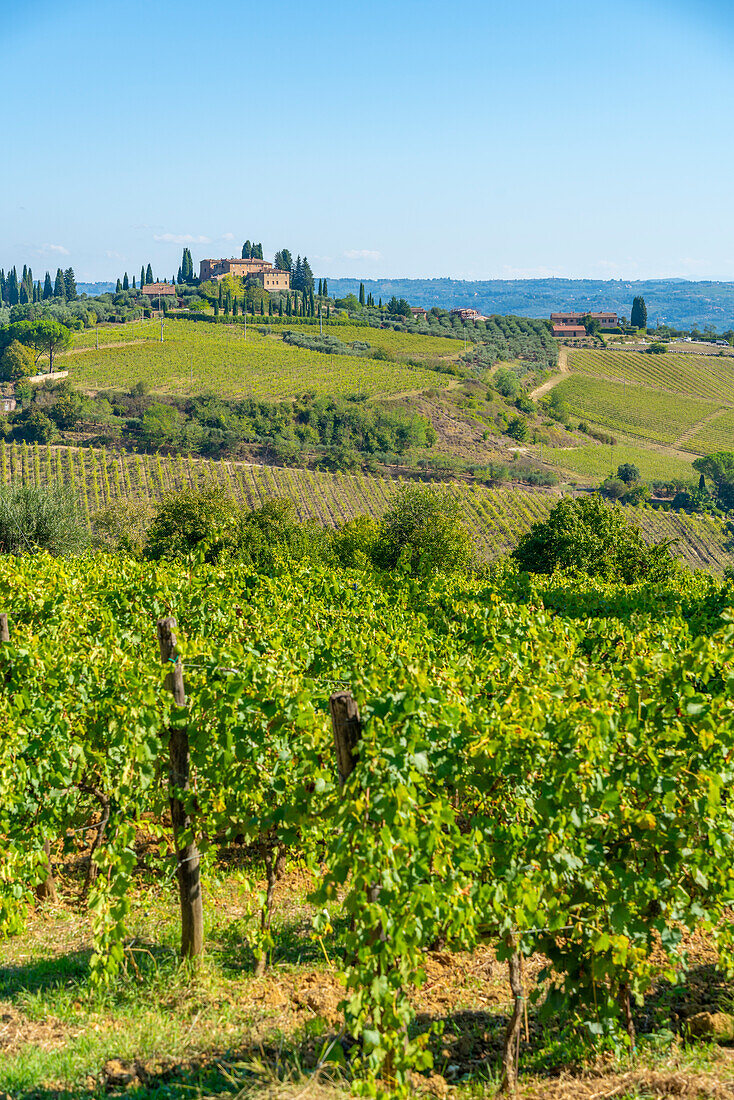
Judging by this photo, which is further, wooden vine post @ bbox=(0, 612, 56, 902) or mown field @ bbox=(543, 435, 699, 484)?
mown field @ bbox=(543, 435, 699, 484)

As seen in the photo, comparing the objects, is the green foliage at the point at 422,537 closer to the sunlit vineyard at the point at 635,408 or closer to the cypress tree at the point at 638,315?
the sunlit vineyard at the point at 635,408

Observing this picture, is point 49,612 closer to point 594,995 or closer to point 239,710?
point 239,710

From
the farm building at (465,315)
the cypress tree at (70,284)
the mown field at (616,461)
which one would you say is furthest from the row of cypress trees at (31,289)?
the mown field at (616,461)

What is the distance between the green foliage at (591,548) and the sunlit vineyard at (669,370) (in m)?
90.6

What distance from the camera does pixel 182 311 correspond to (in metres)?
131

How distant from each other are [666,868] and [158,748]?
317cm

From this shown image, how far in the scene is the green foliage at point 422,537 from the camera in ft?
111

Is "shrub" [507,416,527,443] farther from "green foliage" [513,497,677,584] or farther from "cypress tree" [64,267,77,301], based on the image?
"cypress tree" [64,267,77,301]

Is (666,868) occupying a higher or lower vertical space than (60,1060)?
higher

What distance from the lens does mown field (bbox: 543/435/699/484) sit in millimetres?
83438

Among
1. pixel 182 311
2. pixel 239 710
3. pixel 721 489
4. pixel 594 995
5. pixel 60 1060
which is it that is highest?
pixel 182 311

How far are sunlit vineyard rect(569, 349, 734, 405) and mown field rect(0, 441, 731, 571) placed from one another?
5348cm

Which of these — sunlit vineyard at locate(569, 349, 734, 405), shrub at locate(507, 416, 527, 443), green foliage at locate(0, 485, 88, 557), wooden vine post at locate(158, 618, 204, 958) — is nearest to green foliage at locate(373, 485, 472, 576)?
green foliage at locate(0, 485, 88, 557)

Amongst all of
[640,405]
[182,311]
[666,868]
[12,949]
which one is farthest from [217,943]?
[182,311]
